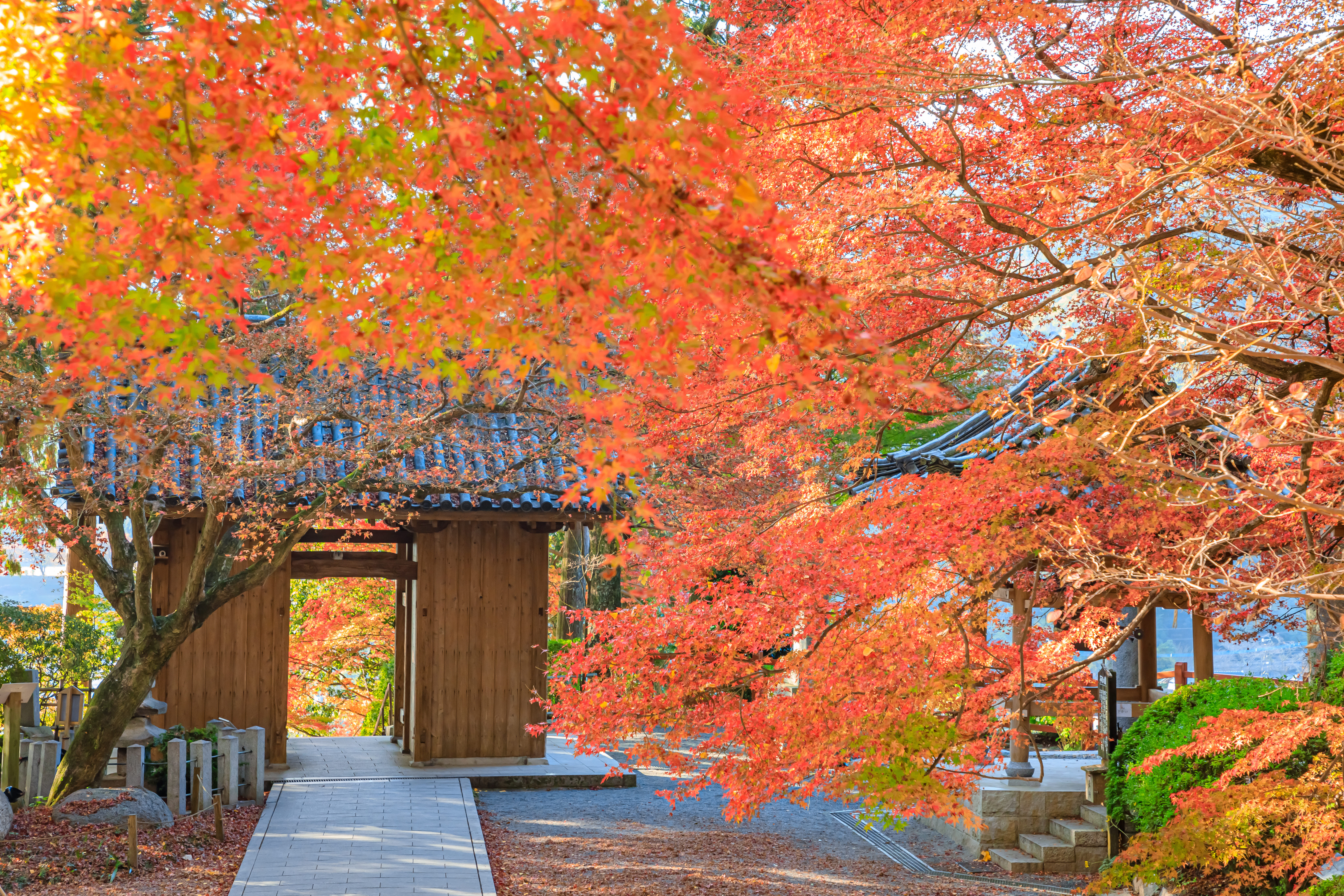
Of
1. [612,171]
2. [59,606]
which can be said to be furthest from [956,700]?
[59,606]

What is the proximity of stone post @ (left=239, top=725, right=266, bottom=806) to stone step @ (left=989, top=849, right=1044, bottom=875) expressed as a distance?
681 centimetres

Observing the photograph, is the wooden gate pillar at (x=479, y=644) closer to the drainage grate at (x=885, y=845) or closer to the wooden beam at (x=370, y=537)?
the wooden beam at (x=370, y=537)

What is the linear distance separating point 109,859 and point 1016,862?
702 centimetres

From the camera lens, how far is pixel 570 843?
368 inches

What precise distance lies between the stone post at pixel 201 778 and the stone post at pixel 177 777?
0.46 feet

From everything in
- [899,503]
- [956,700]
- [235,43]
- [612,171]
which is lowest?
[956,700]

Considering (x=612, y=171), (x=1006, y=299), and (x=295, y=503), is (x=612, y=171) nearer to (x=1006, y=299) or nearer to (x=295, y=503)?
(x=1006, y=299)

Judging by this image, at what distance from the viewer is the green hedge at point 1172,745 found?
697 cm

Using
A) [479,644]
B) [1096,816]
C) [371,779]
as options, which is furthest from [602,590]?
[1096,816]

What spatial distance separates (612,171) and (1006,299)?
2798 mm

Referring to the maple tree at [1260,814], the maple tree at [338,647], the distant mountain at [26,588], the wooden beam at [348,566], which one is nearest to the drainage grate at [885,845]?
A: the maple tree at [1260,814]

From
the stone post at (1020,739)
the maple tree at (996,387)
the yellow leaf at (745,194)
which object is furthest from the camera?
the stone post at (1020,739)

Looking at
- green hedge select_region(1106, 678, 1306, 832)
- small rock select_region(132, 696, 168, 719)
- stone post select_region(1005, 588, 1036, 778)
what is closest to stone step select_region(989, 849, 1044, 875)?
green hedge select_region(1106, 678, 1306, 832)

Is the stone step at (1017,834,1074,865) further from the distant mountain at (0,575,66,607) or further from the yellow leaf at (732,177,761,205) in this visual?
the distant mountain at (0,575,66,607)
